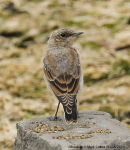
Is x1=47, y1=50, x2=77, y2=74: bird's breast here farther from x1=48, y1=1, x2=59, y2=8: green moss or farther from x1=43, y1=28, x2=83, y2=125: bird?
x1=48, y1=1, x2=59, y2=8: green moss

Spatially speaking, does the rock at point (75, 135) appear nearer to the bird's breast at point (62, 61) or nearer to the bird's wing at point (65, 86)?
the bird's wing at point (65, 86)

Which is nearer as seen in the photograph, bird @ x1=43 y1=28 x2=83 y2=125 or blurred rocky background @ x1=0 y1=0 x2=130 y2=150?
bird @ x1=43 y1=28 x2=83 y2=125

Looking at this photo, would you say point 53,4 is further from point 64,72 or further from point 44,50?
point 64,72

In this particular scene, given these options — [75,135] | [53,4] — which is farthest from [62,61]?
[53,4]

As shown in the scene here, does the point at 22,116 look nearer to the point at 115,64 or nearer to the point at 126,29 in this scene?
the point at 115,64

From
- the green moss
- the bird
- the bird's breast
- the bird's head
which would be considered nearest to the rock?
the bird

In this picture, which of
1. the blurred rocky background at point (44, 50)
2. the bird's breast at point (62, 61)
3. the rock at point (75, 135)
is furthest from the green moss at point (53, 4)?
the rock at point (75, 135)
